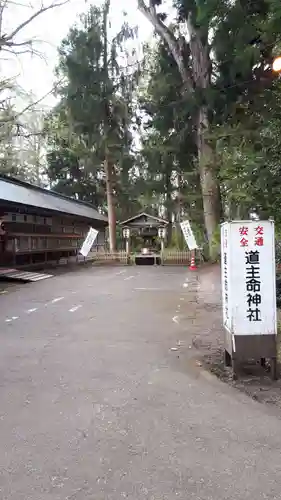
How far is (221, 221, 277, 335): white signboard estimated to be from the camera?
4.71 meters

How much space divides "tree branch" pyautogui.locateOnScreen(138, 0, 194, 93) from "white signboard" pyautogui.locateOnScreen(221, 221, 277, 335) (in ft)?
61.6

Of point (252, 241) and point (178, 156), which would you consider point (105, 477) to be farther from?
point (178, 156)

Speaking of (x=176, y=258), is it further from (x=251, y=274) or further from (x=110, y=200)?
(x=251, y=274)

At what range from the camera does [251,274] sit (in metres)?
4.75

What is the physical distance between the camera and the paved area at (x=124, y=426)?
103 inches

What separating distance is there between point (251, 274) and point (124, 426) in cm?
218

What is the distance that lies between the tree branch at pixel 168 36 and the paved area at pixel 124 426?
18231 mm

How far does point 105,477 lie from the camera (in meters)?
2.67

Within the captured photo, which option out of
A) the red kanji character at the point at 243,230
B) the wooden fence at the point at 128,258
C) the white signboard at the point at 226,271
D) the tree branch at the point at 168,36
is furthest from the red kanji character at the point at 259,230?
the wooden fence at the point at 128,258

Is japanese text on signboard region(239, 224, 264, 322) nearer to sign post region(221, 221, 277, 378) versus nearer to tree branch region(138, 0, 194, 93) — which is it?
sign post region(221, 221, 277, 378)

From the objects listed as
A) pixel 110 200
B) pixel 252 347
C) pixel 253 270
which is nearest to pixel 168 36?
pixel 110 200

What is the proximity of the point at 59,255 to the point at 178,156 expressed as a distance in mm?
9170

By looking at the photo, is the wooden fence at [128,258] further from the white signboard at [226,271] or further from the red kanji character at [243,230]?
the red kanji character at [243,230]

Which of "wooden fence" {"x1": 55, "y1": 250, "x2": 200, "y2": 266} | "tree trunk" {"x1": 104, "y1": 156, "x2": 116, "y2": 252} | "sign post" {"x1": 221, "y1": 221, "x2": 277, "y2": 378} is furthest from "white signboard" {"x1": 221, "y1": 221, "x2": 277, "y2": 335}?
"tree trunk" {"x1": 104, "y1": 156, "x2": 116, "y2": 252}
